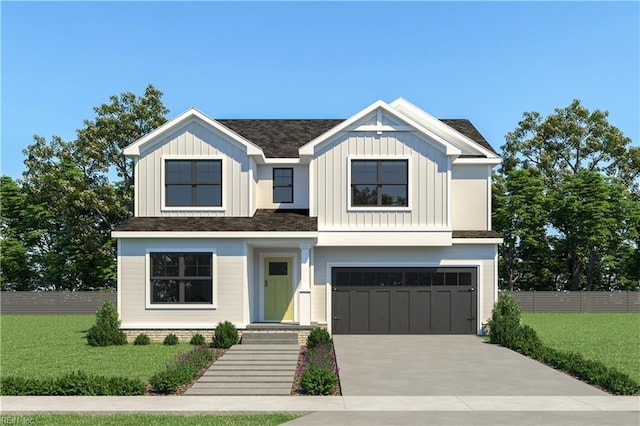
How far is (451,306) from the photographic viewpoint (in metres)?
23.9

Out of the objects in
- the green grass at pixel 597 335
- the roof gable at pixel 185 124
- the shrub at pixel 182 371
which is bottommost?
the green grass at pixel 597 335

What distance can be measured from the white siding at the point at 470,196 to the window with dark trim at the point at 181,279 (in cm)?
890

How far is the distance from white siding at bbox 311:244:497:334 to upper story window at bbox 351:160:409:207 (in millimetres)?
1625

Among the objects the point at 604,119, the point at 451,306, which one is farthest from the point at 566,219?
the point at 451,306

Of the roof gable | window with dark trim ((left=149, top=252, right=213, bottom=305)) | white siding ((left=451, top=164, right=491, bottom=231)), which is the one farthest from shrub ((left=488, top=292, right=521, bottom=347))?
the roof gable

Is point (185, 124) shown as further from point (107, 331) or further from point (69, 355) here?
point (69, 355)

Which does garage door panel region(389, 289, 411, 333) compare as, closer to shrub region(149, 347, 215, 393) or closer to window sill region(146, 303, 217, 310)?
window sill region(146, 303, 217, 310)

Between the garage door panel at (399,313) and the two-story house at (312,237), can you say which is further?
the garage door panel at (399,313)

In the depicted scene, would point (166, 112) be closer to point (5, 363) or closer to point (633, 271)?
point (5, 363)

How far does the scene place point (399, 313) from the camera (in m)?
23.8

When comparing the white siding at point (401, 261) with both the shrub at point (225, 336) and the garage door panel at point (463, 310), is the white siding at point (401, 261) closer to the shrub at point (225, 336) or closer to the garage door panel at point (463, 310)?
the garage door panel at point (463, 310)

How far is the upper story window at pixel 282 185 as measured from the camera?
24.8 meters

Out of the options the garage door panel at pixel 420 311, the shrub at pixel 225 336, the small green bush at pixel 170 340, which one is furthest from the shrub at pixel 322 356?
the garage door panel at pixel 420 311

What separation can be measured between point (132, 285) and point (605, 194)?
3088 centimetres
